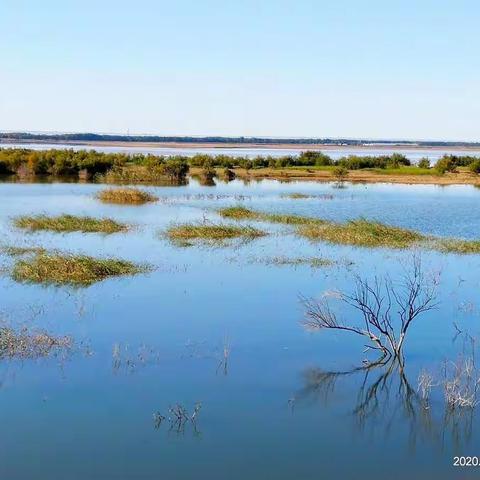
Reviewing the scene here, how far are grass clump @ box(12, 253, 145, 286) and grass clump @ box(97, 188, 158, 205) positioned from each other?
1653cm

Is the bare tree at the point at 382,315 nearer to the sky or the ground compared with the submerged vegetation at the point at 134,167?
nearer to the ground

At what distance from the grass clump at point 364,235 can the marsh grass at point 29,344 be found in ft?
44.8

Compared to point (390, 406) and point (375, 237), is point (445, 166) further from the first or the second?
point (390, 406)

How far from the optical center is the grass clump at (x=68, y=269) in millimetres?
17531

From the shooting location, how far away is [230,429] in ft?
31.4

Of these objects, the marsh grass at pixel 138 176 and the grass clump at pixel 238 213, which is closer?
the grass clump at pixel 238 213

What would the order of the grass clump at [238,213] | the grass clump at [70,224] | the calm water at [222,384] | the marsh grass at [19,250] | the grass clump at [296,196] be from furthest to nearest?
the grass clump at [296,196] → the grass clump at [238,213] → the grass clump at [70,224] → the marsh grass at [19,250] → the calm water at [222,384]

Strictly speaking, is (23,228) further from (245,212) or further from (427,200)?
(427,200)

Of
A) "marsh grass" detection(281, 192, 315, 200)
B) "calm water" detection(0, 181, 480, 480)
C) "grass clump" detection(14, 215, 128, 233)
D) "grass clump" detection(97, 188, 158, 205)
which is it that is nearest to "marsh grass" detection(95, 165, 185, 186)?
"marsh grass" detection(281, 192, 315, 200)

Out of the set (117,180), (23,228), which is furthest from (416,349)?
(117,180)

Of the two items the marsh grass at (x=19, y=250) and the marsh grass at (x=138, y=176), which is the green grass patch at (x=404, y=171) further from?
the marsh grass at (x=19, y=250)

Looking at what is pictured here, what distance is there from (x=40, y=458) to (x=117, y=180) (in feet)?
137

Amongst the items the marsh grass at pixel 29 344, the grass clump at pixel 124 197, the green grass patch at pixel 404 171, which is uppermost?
the green grass patch at pixel 404 171

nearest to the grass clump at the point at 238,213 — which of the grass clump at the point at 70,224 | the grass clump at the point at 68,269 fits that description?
the grass clump at the point at 70,224
